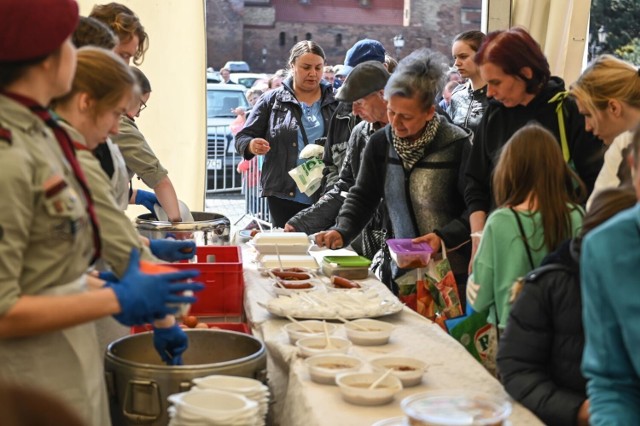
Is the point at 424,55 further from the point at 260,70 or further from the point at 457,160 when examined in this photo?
the point at 260,70

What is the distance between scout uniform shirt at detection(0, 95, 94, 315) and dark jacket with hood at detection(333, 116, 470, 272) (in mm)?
2056

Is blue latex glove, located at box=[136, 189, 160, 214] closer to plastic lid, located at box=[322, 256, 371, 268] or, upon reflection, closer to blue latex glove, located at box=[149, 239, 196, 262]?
plastic lid, located at box=[322, 256, 371, 268]

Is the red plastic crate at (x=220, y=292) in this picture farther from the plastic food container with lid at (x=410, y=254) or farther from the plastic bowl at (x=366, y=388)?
the plastic bowl at (x=366, y=388)

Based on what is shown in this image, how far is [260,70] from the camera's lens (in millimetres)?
28938

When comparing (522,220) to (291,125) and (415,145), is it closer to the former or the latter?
(415,145)

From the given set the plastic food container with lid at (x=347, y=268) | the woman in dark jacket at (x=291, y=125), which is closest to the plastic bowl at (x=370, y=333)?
the plastic food container with lid at (x=347, y=268)

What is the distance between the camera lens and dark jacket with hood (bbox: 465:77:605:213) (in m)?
3.45

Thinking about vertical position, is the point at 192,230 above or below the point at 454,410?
below

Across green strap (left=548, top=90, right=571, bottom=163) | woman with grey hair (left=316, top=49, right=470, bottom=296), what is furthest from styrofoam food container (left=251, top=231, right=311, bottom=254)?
green strap (left=548, top=90, right=571, bottom=163)

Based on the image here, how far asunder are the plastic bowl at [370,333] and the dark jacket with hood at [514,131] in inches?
36.8

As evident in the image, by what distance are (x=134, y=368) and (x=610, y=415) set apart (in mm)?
1145

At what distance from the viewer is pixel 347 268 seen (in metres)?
3.65

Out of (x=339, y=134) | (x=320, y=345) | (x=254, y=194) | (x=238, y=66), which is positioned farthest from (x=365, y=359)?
(x=238, y=66)

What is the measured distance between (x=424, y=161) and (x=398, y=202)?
0.71 feet
